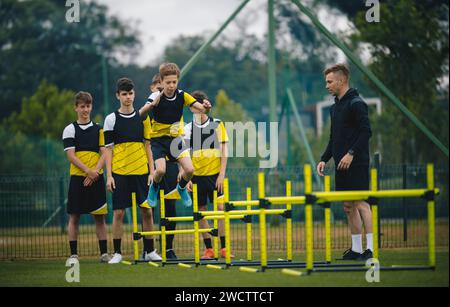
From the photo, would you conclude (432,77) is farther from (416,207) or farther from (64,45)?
(64,45)

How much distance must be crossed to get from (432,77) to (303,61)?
4233 cm

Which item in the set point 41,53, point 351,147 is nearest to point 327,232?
point 351,147

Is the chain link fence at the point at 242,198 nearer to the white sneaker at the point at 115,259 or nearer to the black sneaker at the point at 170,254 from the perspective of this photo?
the black sneaker at the point at 170,254

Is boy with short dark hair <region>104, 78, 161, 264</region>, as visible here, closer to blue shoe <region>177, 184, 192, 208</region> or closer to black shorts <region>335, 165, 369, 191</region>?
blue shoe <region>177, 184, 192, 208</region>

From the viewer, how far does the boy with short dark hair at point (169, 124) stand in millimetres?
11133

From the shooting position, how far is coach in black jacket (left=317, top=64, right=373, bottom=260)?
10.4 meters

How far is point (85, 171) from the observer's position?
39.5 feet

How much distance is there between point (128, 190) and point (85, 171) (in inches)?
25.9

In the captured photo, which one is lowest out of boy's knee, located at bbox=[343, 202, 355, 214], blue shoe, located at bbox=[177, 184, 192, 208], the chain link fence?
the chain link fence

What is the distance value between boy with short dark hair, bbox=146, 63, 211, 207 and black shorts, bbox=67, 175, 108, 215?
821mm

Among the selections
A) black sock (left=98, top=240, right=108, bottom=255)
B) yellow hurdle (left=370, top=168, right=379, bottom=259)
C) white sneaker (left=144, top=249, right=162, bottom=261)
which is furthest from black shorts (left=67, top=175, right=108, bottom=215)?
yellow hurdle (left=370, top=168, right=379, bottom=259)

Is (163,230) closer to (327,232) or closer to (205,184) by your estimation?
(205,184)
